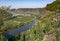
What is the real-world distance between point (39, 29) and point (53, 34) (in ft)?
6.55

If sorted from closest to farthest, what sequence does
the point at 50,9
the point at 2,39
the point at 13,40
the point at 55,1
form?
the point at 2,39, the point at 13,40, the point at 50,9, the point at 55,1

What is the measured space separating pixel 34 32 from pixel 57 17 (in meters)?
2.64

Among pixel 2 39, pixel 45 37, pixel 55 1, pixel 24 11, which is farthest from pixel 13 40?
pixel 24 11

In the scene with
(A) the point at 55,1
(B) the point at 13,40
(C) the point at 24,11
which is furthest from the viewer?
(C) the point at 24,11

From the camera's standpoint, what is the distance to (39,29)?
1825 centimetres

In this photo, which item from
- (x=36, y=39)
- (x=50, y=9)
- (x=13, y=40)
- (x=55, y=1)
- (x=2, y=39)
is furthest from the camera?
(x=55, y=1)

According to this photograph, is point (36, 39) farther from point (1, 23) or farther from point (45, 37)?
point (1, 23)

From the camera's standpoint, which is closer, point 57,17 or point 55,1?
point 57,17

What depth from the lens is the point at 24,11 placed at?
260 ft

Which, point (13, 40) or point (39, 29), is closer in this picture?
point (39, 29)

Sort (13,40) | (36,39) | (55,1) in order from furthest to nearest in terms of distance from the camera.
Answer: (55,1) < (13,40) < (36,39)

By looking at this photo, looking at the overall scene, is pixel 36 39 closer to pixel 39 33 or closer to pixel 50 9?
pixel 39 33

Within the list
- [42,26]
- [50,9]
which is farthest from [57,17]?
[50,9]

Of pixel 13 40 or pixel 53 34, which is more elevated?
pixel 53 34
